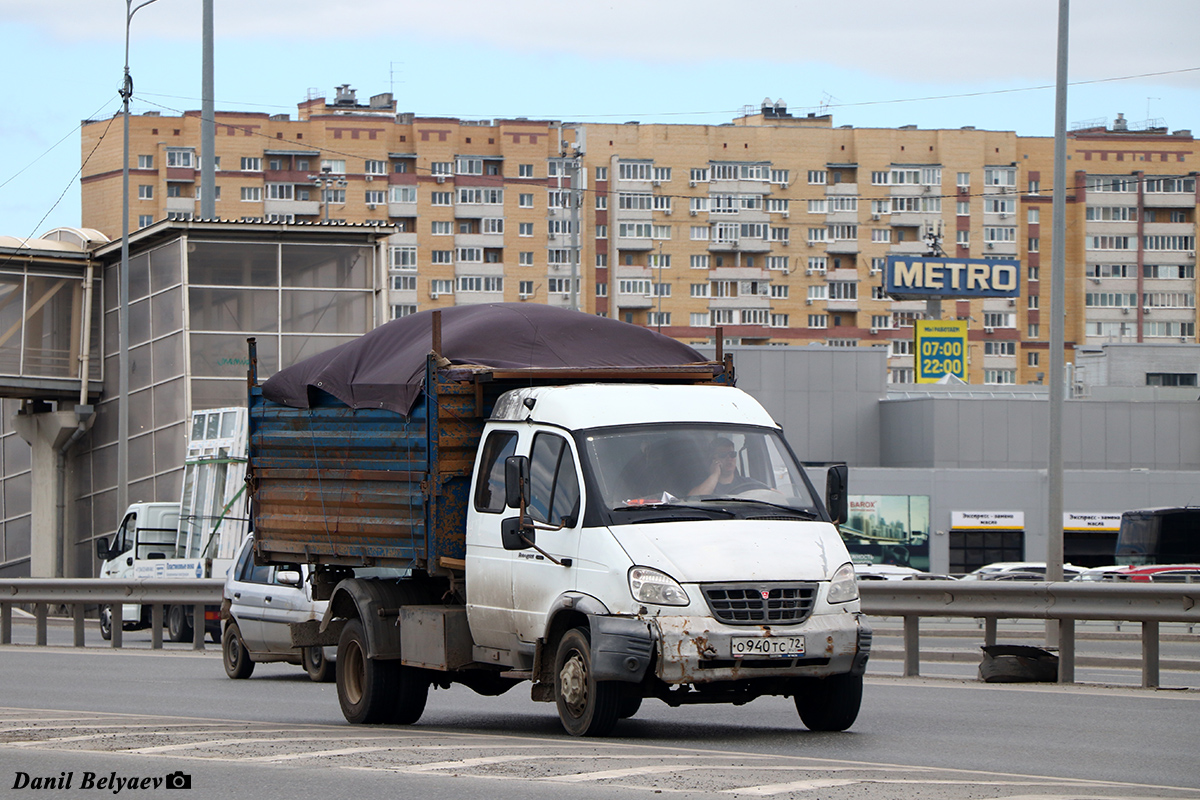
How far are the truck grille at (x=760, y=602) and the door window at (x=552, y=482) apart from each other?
1.09 m

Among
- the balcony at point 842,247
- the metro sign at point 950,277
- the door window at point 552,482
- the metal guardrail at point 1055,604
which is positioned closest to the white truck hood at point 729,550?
the door window at point 552,482

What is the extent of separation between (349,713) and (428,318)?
2.89m

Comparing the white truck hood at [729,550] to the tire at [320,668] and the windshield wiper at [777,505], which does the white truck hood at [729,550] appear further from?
the tire at [320,668]

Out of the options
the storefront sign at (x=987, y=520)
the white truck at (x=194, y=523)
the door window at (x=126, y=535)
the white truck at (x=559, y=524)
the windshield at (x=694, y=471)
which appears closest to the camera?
the white truck at (x=559, y=524)

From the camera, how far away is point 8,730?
1050 cm

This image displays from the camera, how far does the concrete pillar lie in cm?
4331

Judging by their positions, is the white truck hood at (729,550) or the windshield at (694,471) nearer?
the white truck hood at (729,550)

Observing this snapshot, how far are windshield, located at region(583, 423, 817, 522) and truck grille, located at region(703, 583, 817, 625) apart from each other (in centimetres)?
56

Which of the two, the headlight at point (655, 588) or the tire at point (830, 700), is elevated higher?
the headlight at point (655, 588)

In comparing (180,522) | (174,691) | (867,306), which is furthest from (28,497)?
(867,306)

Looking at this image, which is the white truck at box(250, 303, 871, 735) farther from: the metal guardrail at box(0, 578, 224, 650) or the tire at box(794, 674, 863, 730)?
the metal guardrail at box(0, 578, 224, 650)

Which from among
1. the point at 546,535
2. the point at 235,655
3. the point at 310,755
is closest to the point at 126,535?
the point at 235,655

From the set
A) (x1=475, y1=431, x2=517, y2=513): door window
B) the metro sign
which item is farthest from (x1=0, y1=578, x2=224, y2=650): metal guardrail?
the metro sign

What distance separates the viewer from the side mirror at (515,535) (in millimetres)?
10344
